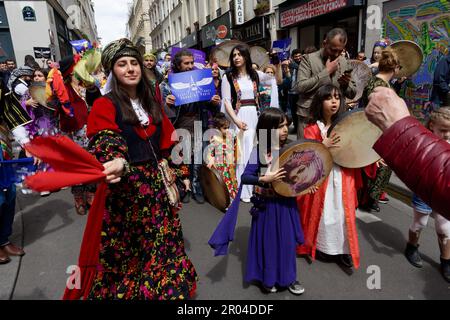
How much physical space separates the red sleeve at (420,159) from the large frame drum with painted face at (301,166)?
114 cm

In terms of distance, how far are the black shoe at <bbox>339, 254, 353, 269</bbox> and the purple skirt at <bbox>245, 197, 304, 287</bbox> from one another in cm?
63

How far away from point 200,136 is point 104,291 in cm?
276

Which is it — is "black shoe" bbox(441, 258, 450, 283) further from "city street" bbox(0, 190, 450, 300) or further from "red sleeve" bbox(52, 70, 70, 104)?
"red sleeve" bbox(52, 70, 70, 104)

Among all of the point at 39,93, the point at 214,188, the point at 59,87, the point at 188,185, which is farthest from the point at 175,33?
the point at 188,185

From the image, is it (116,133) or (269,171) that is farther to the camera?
(269,171)

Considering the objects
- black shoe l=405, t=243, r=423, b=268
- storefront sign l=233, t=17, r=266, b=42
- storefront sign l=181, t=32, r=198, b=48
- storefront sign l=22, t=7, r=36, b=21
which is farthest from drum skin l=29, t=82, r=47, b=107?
storefront sign l=181, t=32, r=198, b=48

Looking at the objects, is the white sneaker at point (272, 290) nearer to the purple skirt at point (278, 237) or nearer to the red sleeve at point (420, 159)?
the purple skirt at point (278, 237)

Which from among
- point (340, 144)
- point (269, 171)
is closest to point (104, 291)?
point (269, 171)

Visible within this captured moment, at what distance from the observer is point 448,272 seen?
2.54 meters

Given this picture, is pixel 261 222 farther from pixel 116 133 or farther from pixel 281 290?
pixel 116 133

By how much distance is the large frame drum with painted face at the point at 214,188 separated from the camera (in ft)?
12.5

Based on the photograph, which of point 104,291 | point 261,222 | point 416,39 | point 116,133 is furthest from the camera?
point 416,39

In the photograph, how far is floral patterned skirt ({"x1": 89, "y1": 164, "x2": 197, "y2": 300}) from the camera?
1.90m

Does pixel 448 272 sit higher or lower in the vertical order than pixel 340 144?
lower
